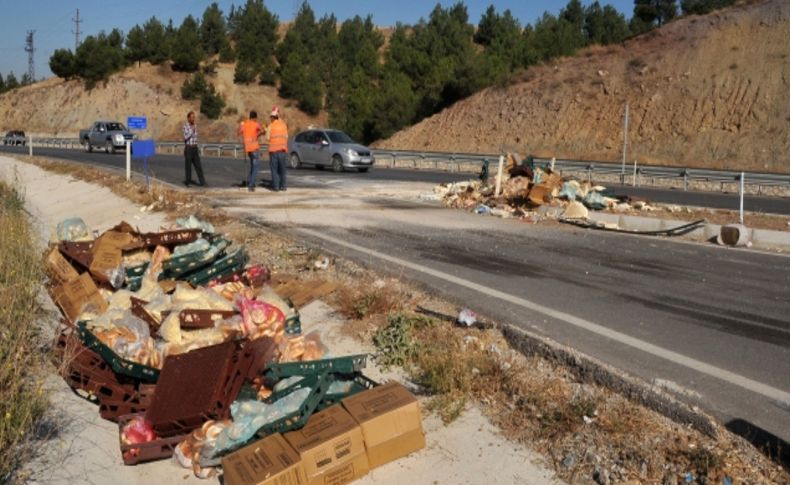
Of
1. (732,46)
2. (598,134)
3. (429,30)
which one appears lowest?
(598,134)

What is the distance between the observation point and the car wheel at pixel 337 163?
29547 millimetres

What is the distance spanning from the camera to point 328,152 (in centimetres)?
2991

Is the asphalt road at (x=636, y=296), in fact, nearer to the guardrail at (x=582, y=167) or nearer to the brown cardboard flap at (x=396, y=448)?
the brown cardboard flap at (x=396, y=448)

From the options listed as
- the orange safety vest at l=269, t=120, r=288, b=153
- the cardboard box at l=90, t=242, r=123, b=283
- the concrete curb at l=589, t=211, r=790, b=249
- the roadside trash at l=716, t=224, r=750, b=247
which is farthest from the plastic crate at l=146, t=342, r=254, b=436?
the orange safety vest at l=269, t=120, r=288, b=153

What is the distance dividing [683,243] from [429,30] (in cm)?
6162

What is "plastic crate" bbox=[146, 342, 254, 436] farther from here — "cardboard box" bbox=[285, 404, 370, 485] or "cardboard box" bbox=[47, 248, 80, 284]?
"cardboard box" bbox=[47, 248, 80, 284]

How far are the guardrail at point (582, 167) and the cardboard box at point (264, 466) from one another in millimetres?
18123

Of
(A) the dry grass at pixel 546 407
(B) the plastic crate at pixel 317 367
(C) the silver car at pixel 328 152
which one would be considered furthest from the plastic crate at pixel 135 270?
(C) the silver car at pixel 328 152

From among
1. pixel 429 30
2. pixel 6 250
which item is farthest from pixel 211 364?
pixel 429 30

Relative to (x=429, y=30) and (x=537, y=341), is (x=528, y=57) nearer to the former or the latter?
(x=429, y=30)

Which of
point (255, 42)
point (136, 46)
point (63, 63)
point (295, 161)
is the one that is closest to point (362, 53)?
point (255, 42)

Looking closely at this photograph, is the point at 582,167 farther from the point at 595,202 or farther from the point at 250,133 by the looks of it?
the point at 250,133

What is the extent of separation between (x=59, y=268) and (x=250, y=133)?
1053cm

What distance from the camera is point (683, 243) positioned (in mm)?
12641
